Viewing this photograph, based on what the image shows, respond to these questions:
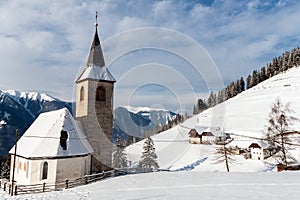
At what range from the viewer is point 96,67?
79.1 feet

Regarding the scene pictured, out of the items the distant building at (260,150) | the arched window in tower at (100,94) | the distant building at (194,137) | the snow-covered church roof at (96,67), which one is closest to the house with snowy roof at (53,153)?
the arched window in tower at (100,94)

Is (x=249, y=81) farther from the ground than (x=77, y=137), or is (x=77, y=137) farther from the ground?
(x=249, y=81)

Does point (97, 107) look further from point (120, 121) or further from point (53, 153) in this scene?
point (53, 153)

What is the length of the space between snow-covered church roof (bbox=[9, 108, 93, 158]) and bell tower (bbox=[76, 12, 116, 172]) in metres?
2.60

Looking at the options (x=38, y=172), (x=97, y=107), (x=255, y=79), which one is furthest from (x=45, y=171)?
(x=255, y=79)

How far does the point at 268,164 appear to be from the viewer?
32281 millimetres

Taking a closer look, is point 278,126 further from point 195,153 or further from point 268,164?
point 195,153

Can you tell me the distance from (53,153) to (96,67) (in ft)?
33.5

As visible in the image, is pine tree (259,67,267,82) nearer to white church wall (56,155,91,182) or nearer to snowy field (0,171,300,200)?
snowy field (0,171,300,200)

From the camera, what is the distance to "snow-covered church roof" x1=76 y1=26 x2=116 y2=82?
2329 centimetres

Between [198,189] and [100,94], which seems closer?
[198,189]

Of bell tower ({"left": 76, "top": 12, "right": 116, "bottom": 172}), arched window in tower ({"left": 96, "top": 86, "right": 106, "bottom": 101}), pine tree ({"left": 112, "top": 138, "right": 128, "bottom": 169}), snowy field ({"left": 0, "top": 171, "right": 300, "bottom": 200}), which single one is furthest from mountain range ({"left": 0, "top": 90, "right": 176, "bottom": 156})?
snowy field ({"left": 0, "top": 171, "right": 300, "bottom": 200})

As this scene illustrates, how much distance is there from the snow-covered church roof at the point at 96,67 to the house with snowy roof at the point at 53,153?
4.89 m

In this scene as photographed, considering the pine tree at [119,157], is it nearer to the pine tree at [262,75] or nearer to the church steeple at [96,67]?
the church steeple at [96,67]
